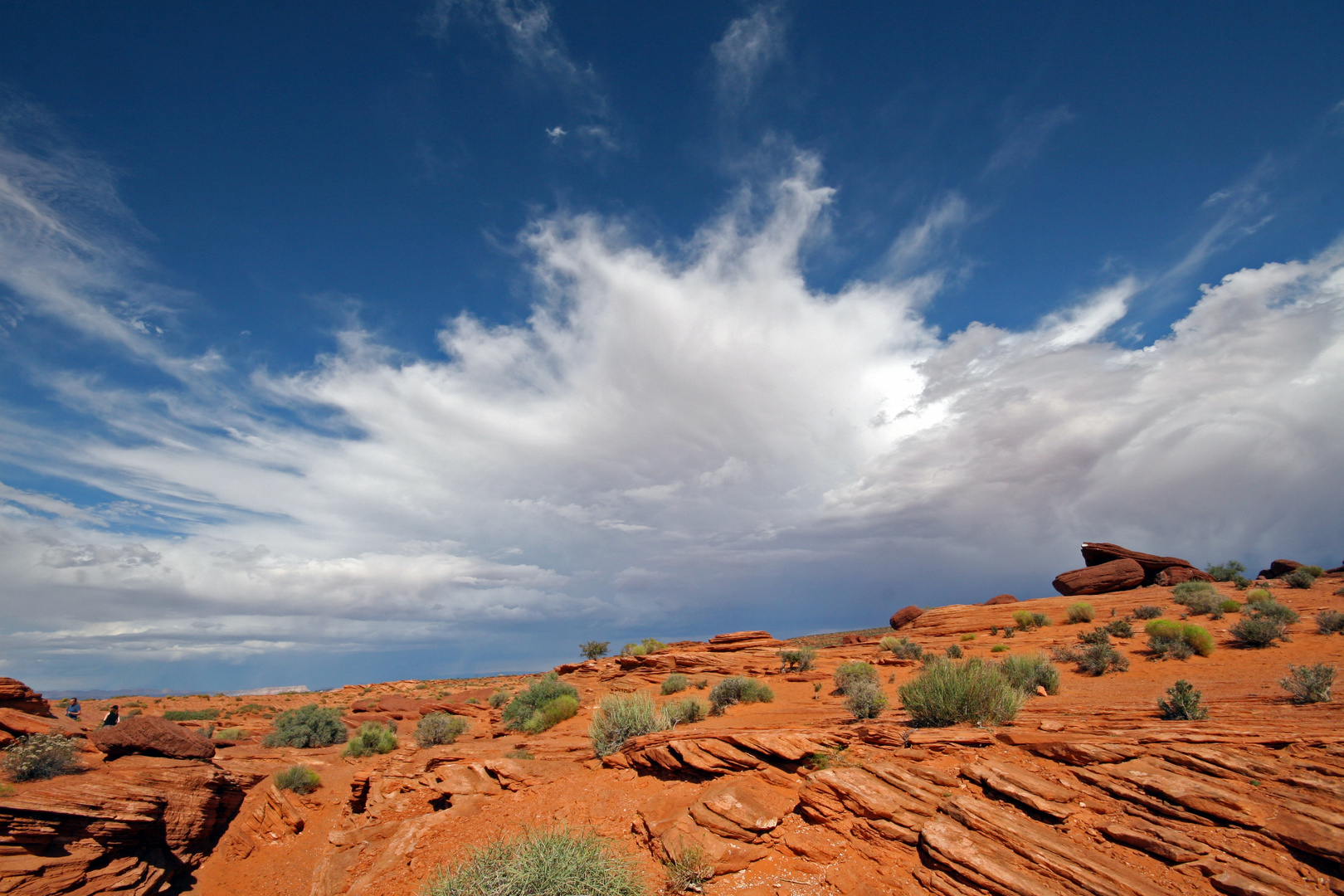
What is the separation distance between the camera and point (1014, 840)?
23.0 ft

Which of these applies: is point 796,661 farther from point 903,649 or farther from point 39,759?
point 39,759

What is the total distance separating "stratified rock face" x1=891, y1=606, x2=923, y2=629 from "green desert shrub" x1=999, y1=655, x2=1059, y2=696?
29.6 meters

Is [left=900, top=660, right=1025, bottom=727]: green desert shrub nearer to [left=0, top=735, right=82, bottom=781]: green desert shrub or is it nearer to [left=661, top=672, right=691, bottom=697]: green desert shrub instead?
[left=661, top=672, right=691, bottom=697]: green desert shrub

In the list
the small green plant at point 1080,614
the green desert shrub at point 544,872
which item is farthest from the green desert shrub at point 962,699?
the small green plant at point 1080,614

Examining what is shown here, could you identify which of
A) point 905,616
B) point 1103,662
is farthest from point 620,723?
point 905,616

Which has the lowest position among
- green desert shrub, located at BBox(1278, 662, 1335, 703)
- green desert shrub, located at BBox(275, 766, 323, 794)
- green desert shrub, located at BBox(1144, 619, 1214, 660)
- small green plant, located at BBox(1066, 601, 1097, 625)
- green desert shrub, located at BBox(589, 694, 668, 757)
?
green desert shrub, located at BBox(275, 766, 323, 794)

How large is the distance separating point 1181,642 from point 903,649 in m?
11.2

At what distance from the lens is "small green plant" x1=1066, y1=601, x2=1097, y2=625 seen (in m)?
31.1

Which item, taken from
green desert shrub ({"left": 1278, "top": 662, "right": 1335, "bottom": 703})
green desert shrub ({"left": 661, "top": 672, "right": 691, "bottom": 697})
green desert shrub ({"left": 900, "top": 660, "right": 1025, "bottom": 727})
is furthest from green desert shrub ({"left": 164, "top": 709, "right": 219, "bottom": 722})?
green desert shrub ({"left": 1278, "top": 662, "right": 1335, "bottom": 703})

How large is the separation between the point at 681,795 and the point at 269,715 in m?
36.7

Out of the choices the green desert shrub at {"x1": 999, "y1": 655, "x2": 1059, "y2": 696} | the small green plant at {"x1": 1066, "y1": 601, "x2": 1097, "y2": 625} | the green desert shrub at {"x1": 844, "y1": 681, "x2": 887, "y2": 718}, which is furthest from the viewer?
the small green plant at {"x1": 1066, "y1": 601, "x2": 1097, "y2": 625}

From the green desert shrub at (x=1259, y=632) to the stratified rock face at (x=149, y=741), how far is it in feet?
116

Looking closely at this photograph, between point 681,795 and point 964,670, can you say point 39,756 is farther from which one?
point 964,670

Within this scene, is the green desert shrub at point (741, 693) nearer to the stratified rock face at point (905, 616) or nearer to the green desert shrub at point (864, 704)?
the green desert shrub at point (864, 704)
